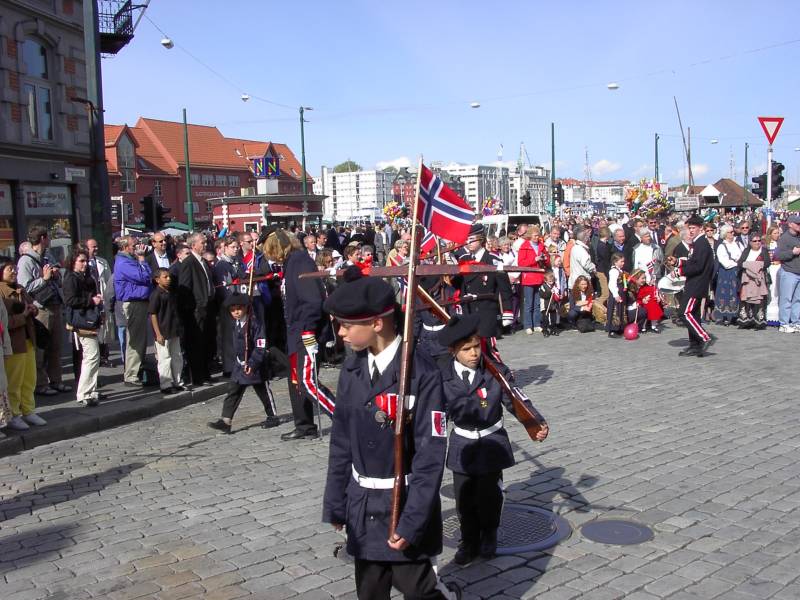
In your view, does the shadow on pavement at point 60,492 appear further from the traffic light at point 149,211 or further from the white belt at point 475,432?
the traffic light at point 149,211

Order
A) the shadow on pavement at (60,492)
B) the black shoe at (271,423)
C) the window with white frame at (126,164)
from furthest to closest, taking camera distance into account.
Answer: the window with white frame at (126,164)
the black shoe at (271,423)
the shadow on pavement at (60,492)

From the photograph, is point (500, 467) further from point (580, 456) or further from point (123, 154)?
point (123, 154)

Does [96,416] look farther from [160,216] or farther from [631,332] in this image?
[160,216]

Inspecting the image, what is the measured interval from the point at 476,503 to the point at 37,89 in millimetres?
18689

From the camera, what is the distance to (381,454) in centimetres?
338

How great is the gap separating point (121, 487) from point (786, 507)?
5.30 metres

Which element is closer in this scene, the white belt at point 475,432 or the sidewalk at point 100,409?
the white belt at point 475,432

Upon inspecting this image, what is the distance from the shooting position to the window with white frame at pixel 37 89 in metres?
19.1

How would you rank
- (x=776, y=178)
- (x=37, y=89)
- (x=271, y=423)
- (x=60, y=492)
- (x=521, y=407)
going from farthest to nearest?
(x=37, y=89) → (x=776, y=178) → (x=271, y=423) → (x=60, y=492) → (x=521, y=407)

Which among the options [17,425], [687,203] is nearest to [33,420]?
[17,425]

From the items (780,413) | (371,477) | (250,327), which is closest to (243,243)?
(250,327)

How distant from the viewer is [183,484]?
672cm

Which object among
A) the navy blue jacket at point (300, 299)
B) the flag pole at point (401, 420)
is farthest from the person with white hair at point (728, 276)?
the flag pole at point (401, 420)

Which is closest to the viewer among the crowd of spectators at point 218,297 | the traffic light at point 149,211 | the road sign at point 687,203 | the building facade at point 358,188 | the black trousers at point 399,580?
the black trousers at point 399,580
